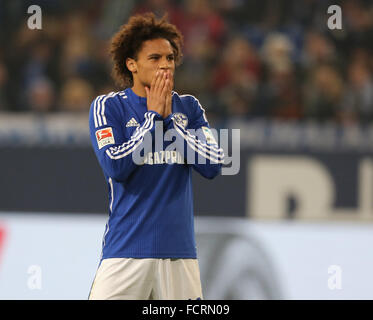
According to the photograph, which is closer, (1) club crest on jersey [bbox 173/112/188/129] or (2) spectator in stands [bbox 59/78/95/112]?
(1) club crest on jersey [bbox 173/112/188/129]

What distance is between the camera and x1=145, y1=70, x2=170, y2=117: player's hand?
3.64 m

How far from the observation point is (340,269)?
6906 millimetres

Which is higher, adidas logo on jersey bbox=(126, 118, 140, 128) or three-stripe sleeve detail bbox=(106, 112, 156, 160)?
adidas logo on jersey bbox=(126, 118, 140, 128)

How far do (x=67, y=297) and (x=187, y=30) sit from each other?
3490 mm

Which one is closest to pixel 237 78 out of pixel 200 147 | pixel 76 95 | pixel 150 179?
pixel 76 95

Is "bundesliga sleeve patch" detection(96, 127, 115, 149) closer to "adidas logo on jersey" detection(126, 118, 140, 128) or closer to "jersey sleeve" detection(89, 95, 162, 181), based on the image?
"jersey sleeve" detection(89, 95, 162, 181)

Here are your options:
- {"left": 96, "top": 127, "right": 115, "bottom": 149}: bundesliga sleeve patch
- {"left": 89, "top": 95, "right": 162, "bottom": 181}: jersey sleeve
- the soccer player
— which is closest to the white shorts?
the soccer player

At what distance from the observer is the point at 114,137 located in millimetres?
3688

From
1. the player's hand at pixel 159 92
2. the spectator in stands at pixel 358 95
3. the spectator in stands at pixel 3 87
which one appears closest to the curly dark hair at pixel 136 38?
the player's hand at pixel 159 92

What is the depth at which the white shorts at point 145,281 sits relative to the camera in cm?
357

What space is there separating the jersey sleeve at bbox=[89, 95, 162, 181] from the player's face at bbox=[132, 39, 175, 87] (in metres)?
0.20

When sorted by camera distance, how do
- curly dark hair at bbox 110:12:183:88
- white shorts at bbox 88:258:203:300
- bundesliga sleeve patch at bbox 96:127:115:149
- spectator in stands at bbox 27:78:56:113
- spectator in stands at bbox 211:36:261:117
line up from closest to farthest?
white shorts at bbox 88:258:203:300, bundesliga sleeve patch at bbox 96:127:115:149, curly dark hair at bbox 110:12:183:88, spectator in stands at bbox 27:78:56:113, spectator in stands at bbox 211:36:261:117

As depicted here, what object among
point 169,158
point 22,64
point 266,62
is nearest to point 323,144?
point 266,62
